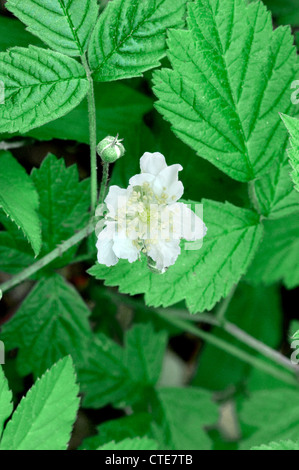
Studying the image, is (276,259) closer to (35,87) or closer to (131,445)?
(131,445)

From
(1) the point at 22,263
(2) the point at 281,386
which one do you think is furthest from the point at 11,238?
(2) the point at 281,386

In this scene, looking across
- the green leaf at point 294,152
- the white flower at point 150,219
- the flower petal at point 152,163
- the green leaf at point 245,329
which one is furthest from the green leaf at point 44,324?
the green leaf at point 245,329

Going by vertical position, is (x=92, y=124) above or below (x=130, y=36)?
below

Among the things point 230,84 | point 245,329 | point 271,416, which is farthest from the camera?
point 245,329

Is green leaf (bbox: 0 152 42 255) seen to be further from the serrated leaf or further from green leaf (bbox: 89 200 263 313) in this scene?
the serrated leaf

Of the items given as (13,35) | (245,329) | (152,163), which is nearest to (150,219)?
(152,163)

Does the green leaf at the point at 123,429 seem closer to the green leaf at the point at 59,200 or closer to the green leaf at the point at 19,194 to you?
the green leaf at the point at 59,200

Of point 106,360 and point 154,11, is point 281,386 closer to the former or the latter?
Result: point 106,360
